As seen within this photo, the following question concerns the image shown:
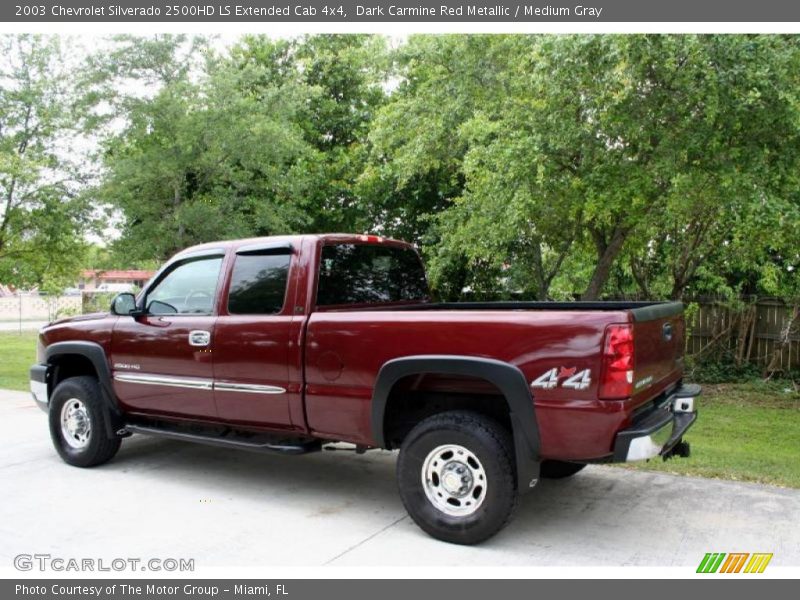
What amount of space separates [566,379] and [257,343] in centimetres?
232

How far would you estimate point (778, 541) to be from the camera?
173 inches

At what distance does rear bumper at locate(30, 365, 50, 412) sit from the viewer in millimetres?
6573

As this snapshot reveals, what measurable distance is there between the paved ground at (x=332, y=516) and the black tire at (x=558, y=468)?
0.11m

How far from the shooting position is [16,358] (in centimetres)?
1566

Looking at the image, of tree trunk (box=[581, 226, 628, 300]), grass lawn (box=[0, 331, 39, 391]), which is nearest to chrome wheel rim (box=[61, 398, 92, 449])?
grass lawn (box=[0, 331, 39, 391])

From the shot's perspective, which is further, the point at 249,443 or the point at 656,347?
the point at 249,443

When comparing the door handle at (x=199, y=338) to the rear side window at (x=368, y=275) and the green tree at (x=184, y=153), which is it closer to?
the rear side window at (x=368, y=275)

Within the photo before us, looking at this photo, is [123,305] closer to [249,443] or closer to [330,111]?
[249,443]

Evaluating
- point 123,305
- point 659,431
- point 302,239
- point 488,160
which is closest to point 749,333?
point 488,160

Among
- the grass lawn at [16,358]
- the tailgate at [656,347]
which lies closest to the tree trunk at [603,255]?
the tailgate at [656,347]

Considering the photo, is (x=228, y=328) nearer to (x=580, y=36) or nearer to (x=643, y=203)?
(x=580, y=36)

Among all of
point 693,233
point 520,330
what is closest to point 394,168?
point 693,233

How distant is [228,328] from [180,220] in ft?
19.9

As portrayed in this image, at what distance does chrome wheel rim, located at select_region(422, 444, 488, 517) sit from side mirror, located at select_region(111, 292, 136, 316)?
9.98 ft
